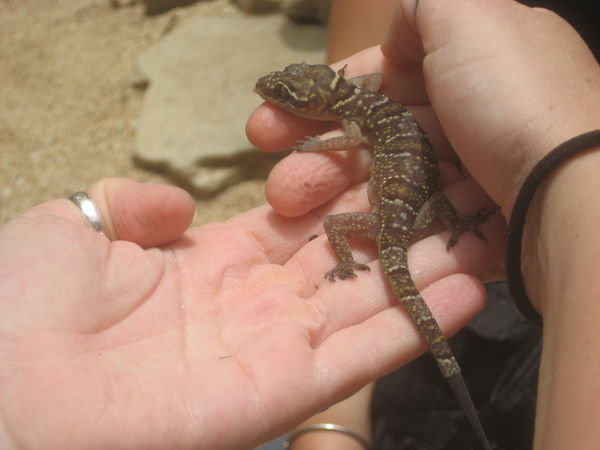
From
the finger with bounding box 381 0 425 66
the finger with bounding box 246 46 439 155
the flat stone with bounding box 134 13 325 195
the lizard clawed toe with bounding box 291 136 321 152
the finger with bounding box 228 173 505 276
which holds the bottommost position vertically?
the flat stone with bounding box 134 13 325 195

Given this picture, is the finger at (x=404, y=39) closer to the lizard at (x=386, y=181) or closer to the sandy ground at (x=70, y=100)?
the lizard at (x=386, y=181)

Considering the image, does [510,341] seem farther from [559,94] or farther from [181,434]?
[181,434]

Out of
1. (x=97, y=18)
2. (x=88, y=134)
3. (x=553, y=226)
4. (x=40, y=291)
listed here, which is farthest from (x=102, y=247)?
(x=97, y=18)

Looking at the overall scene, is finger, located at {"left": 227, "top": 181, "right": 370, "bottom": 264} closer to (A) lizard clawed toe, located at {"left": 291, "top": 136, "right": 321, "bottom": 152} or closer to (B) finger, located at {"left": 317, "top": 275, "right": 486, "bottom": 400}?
(A) lizard clawed toe, located at {"left": 291, "top": 136, "right": 321, "bottom": 152}

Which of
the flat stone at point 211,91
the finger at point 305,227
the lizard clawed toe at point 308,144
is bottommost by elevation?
the flat stone at point 211,91

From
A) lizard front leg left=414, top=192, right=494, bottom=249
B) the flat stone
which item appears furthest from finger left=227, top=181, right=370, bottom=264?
the flat stone

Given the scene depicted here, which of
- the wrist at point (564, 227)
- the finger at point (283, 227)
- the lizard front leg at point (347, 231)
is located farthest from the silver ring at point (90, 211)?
the wrist at point (564, 227)
